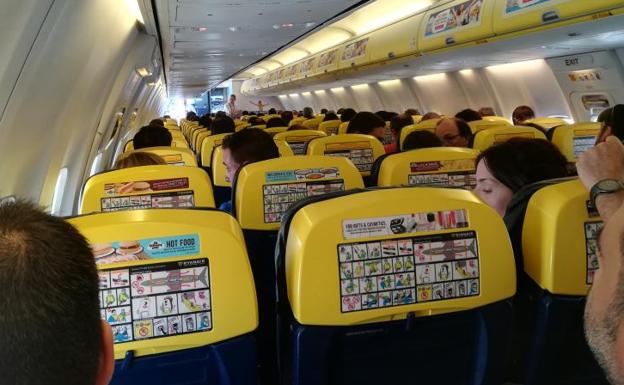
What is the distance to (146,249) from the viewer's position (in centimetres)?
145

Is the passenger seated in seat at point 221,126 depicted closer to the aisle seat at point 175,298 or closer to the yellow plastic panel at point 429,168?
the yellow plastic panel at point 429,168

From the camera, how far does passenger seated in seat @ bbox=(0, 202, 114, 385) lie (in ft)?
2.37

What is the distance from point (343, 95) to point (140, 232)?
2050 centimetres

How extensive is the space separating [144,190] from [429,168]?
1.55 metres

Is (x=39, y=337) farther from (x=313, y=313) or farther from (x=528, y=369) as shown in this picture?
(x=528, y=369)

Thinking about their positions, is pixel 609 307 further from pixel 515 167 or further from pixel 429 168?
pixel 429 168

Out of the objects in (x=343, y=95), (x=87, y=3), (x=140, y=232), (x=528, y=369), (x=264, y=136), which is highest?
(x=343, y=95)

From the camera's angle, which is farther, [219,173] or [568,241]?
[219,173]

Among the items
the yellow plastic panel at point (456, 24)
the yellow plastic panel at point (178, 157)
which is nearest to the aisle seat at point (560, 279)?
the yellow plastic panel at point (178, 157)

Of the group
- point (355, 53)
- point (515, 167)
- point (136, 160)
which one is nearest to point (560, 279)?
point (515, 167)

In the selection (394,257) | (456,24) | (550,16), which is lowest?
(394,257)

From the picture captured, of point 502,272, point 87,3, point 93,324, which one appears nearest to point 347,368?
point 502,272

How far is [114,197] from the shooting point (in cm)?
271

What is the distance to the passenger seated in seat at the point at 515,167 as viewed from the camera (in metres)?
2.49
